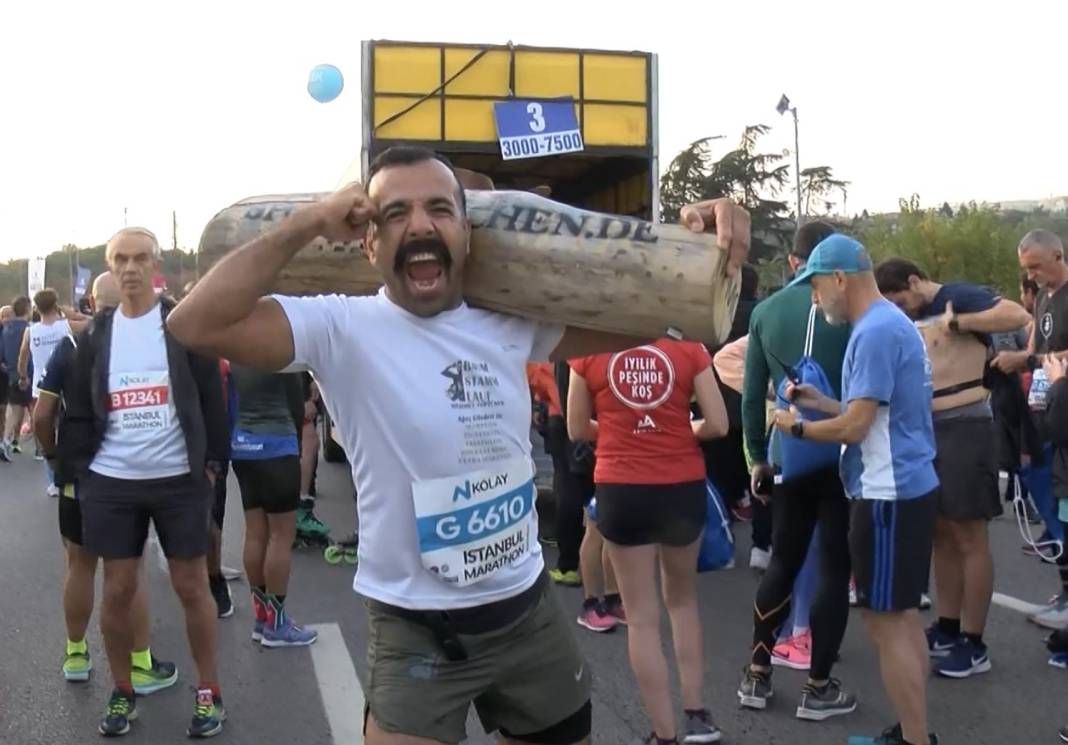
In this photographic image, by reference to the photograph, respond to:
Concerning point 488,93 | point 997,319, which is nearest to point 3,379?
point 488,93

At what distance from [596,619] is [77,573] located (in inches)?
101

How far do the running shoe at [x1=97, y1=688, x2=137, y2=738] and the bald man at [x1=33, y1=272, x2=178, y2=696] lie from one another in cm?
23

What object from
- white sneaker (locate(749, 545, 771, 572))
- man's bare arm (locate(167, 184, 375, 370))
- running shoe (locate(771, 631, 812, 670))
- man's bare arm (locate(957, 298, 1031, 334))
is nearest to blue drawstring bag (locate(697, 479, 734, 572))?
running shoe (locate(771, 631, 812, 670))

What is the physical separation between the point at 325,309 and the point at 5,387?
1457 centimetres

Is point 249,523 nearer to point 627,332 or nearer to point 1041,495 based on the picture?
point 627,332

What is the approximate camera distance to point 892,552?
13.0ft

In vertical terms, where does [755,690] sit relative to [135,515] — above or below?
below

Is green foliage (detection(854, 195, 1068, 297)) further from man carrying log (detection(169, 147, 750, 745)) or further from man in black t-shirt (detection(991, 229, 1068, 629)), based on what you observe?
man carrying log (detection(169, 147, 750, 745))

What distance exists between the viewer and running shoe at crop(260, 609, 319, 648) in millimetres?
5820

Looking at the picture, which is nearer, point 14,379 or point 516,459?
point 516,459

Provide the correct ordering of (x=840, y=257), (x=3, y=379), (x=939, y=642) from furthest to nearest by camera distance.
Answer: (x=3, y=379) < (x=939, y=642) < (x=840, y=257)

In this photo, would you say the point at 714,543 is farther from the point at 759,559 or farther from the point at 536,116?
the point at 536,116

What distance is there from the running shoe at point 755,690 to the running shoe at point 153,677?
2.57 m

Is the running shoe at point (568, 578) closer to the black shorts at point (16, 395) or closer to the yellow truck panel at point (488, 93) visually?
the yellow truck panel at point (488, 93)
